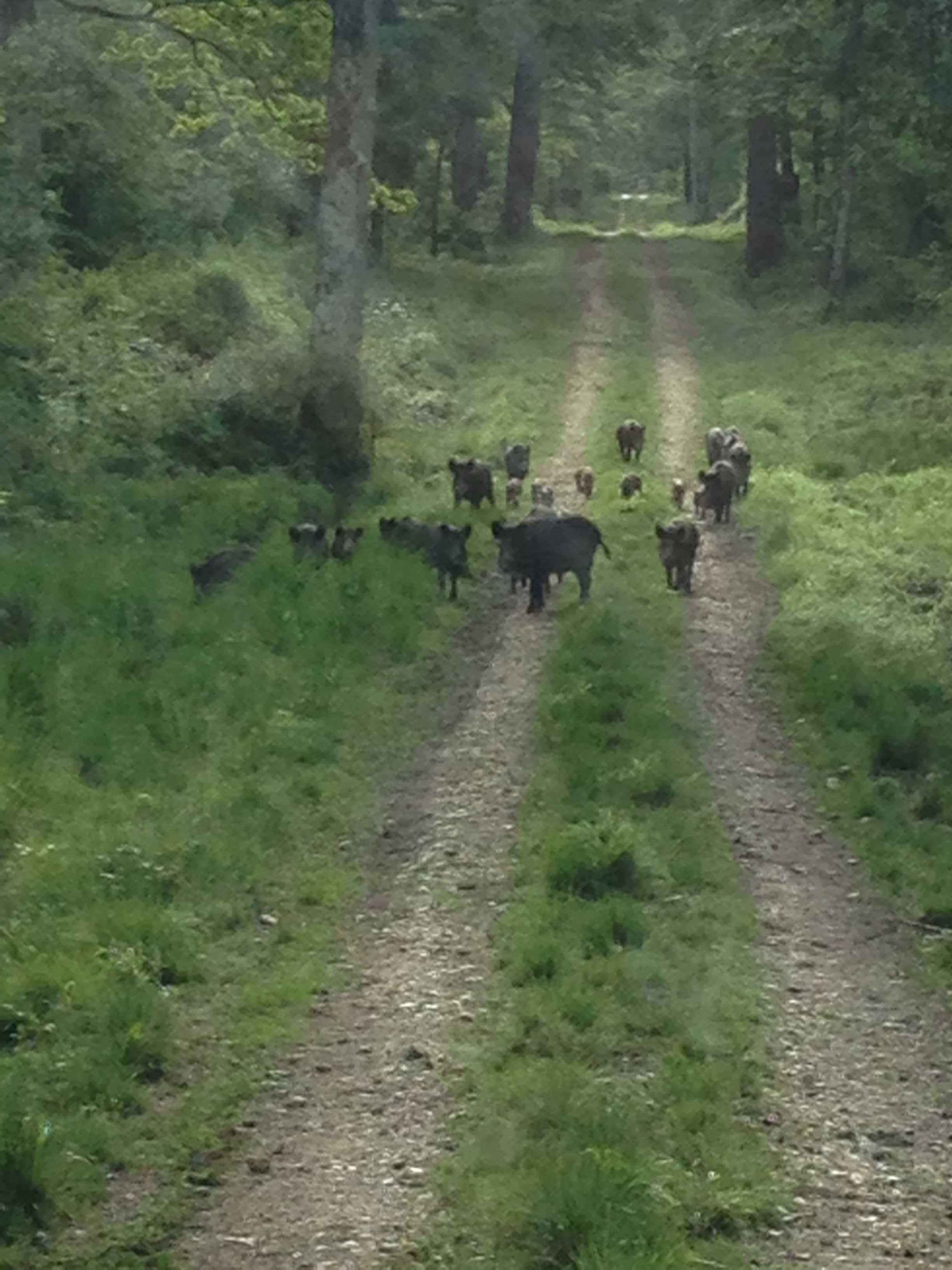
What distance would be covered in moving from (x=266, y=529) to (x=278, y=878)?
8189mm

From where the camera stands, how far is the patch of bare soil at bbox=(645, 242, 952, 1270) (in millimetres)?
6805

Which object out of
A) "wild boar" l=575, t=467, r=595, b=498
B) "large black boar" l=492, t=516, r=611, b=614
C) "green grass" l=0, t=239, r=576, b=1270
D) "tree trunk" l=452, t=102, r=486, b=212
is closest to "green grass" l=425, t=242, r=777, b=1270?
"green grass" l=0, t=239, r=576, b=1270

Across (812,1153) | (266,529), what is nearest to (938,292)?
(266,529)


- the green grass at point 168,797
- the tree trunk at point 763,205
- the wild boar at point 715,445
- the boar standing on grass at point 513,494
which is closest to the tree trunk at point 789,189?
the tree trunk at point 763,205

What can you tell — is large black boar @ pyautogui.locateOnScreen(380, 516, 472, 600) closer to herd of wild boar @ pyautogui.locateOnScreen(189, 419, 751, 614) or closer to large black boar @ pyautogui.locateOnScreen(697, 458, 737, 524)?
herd of wild boar @ pyautogui.locateOnScreen(189, 419, 751, 614)

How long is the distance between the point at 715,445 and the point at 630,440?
125 centimetres

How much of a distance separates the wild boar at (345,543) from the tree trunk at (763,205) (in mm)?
26620

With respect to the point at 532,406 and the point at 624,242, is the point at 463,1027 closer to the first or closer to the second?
the point at 532,406

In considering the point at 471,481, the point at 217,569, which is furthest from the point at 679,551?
the point at 217,569

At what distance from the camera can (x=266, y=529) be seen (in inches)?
696

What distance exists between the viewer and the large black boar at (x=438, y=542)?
16844 mm

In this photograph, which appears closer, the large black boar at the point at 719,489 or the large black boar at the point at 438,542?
the large black boar at the point at 438,542

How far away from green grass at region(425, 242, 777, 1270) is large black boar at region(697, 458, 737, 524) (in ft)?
22.3

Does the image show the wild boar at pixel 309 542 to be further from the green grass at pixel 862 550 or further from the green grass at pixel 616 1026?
the green grass at pixel 862 550
